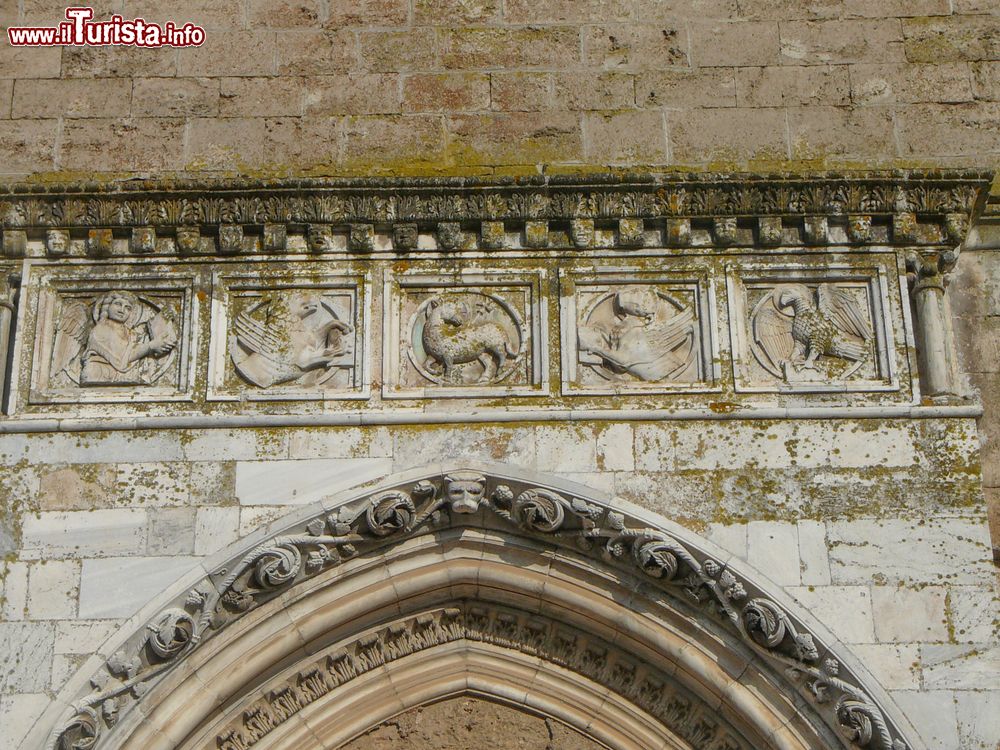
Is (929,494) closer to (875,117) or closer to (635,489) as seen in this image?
(635,489)

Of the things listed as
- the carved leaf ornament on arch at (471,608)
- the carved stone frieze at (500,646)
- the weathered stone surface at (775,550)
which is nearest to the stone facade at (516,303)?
the weathered stone surface at (775,550)

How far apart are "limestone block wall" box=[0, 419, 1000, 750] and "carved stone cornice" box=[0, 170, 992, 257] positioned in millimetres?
1053

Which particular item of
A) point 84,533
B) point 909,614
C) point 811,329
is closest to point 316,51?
point 84,533

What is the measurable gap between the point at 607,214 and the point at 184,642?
3.01 metres

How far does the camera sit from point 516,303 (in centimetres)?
935

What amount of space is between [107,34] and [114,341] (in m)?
2.02

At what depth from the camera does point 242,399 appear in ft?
29.8

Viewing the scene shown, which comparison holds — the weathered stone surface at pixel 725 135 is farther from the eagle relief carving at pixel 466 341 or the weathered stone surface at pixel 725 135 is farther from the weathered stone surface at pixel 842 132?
the eagle relief carving at pixel 466 341

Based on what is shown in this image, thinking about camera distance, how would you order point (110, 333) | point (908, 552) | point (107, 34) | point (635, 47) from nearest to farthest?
point (908, 552)
point (110, 333)
point (635, 47)
point (107, 34)

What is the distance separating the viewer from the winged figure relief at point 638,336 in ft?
30.1

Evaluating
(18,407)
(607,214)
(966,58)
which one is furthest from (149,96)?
(966,58)

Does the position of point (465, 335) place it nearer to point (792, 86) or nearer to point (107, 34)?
point (792, 86)

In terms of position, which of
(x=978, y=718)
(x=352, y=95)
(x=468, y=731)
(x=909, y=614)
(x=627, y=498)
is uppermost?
(x=352, y=95)

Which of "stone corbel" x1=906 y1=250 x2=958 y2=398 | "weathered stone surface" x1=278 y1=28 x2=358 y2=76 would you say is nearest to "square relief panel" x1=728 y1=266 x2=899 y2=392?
"stone corbel" x1=906 y1=250 x2=958 y2=398
